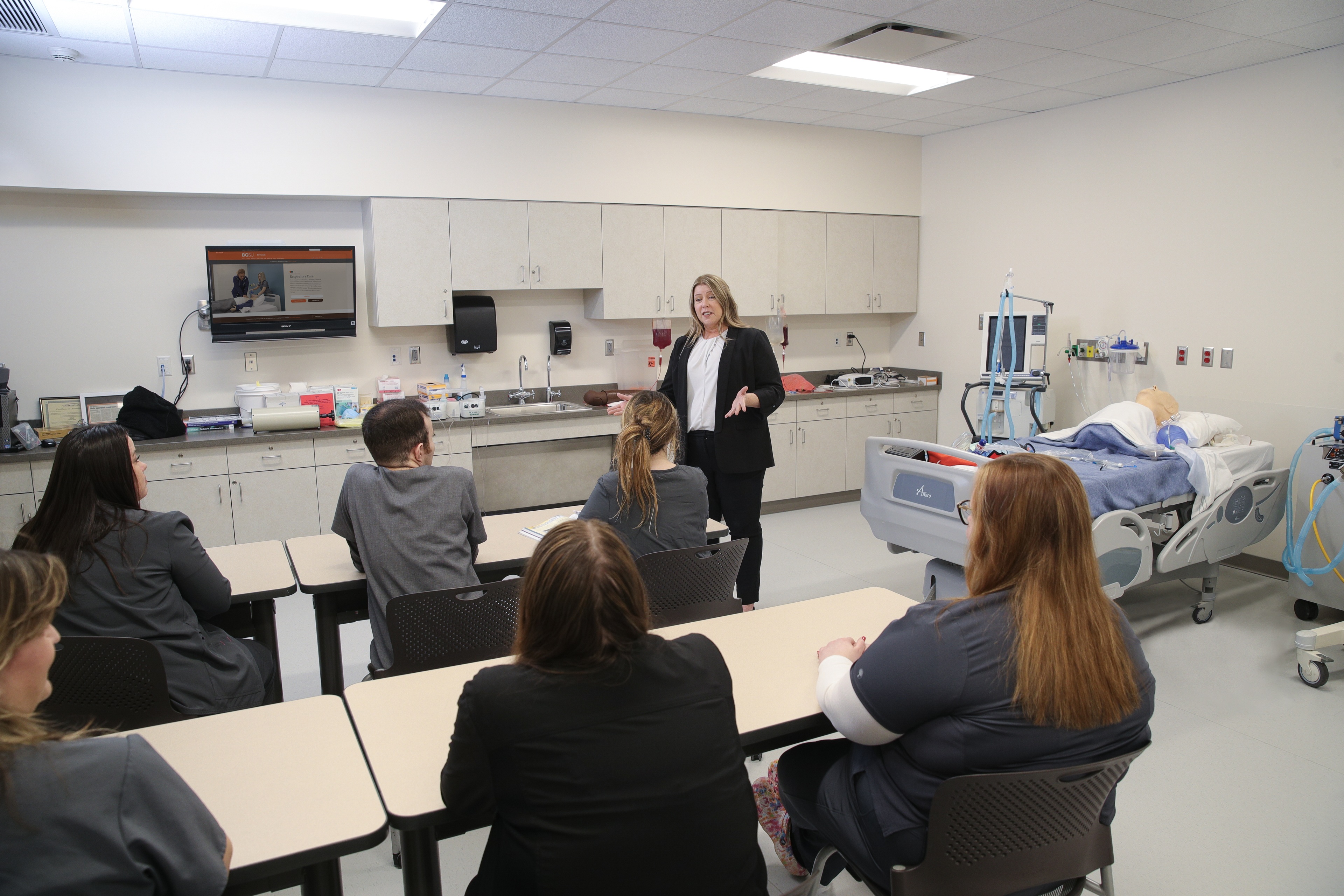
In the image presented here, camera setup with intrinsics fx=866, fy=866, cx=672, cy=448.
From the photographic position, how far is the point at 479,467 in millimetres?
5641

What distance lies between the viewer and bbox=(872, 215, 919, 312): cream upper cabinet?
679cm

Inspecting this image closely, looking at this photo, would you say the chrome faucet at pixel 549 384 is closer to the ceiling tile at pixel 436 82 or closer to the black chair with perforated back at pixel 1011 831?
the ceiling tile at pixel 436 82

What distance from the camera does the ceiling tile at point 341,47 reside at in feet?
13.0

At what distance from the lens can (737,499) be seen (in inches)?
152

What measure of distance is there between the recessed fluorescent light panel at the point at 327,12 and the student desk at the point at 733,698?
2919 mm

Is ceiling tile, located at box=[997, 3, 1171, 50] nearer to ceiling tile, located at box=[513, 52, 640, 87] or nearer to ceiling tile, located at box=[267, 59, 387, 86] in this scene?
ceiling tile, located at box=[513, 52, 640, 87]

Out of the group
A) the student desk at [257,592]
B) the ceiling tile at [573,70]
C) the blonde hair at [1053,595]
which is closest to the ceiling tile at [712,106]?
the ceiling tile at [573,70]

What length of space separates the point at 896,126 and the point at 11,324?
576 cm

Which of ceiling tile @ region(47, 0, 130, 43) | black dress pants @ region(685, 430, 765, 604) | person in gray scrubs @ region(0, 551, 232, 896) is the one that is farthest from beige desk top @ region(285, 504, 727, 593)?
ceiling tile @ region(47, 0, 130, 43)

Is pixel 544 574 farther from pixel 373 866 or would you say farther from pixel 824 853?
pixel 373 866

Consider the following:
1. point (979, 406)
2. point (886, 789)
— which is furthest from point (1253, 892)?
point (979, 406)

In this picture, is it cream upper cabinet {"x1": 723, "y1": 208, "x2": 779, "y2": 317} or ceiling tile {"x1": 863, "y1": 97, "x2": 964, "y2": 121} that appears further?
cream upper cabinet {"x1": 723, "y1": 208, "x2": 779, "y2": 317}

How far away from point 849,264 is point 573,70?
2.83 metres

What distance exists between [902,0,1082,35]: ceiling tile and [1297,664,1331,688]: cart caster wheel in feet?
9.51
